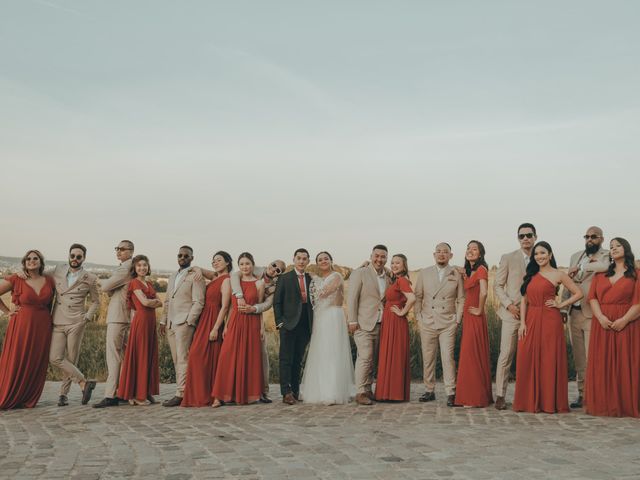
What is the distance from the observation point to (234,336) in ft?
33.4

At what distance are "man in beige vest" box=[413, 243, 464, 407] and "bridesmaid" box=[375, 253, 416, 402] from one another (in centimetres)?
24

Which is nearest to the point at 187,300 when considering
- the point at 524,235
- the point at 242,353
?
the point at 242,353

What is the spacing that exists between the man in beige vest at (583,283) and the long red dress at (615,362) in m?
0.41

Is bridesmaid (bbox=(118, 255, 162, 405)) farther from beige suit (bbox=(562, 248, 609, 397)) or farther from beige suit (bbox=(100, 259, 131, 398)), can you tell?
beige suit (bbox=(562, 248, 609, 397))

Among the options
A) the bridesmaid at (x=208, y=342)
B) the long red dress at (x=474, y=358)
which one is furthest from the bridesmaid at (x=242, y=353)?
the long red dress at (x=474, y=358)

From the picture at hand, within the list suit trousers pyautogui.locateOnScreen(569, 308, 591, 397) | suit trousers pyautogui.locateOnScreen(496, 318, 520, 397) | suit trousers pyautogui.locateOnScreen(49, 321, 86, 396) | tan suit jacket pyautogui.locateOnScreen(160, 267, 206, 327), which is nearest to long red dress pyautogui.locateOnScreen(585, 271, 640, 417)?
suit trousers pyautogui.locateOnScreen(569, 308, 591, 397)

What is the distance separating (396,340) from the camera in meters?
10.4

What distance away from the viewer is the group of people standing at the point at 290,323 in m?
9.77

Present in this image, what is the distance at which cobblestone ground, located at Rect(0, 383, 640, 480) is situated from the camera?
5883 millimetres

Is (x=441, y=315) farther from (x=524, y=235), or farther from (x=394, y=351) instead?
(x=524, y=235)

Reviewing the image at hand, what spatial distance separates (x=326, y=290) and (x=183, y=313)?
6.64ft

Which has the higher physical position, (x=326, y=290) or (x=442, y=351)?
(x=326, y=290)

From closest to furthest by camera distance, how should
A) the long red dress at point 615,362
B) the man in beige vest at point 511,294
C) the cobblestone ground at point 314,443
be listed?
1. the cobblestone ground at point 314,443
2. the long red dress at point 615,362
3. the man in beige vest at point 511,294

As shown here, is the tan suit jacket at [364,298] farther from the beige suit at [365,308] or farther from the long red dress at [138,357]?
the long red dress at [138,357]
